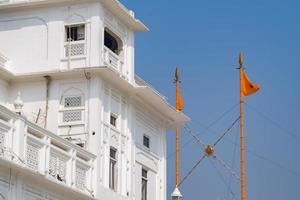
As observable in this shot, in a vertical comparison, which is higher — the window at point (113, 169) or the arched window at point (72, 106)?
the arched window at point (72, 106)

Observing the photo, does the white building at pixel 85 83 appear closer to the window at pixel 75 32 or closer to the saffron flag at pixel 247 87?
the window at pixel 75 32

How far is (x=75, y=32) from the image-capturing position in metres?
40.8

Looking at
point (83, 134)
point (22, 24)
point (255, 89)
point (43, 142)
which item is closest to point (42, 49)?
point (22, 24)

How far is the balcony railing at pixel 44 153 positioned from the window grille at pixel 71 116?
2.14m

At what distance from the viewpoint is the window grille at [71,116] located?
130ft

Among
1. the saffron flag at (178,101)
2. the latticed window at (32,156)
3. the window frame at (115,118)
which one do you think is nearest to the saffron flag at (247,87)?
the saffron flag at (178,101)

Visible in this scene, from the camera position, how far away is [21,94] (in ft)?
132

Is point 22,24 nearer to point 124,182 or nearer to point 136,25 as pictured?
Answer: point 136,25

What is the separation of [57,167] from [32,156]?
5.38 ft

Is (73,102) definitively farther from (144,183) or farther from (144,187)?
(144,187)

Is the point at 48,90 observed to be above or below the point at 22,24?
below

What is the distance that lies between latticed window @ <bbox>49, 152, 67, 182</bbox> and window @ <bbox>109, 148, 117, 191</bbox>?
13.7 feet

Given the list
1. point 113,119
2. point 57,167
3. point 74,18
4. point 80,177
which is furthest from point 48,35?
point 57,167

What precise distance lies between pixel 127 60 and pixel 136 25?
1.65 metres
